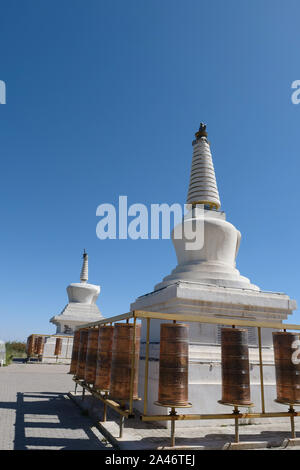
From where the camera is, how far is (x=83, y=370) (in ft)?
34.7

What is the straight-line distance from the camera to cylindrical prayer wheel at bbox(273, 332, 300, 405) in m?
7.60

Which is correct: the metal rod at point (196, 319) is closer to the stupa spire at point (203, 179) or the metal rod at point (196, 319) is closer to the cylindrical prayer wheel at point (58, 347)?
the stupa spire at point (203, 179)

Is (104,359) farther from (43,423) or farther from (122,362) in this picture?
(43,423)

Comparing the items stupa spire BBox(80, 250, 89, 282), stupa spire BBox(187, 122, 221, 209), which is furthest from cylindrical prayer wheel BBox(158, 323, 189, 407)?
stupa spire BBox(80, 250, 89, 282)

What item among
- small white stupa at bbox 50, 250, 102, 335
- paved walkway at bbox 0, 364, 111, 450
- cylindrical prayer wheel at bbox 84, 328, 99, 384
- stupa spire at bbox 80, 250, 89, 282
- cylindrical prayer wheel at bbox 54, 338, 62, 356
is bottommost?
paved walkway at bbox 0, 364, 111, 450

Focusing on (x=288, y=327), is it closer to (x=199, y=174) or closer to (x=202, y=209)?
(x=202, y=209)

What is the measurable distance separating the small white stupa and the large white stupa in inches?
725

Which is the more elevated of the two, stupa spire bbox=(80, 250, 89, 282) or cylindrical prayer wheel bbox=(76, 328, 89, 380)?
stupa spire bbox=(80, 250, 89, 282)

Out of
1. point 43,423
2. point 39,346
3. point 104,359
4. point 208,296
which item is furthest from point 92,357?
point 39,346

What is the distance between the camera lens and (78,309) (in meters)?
32.9

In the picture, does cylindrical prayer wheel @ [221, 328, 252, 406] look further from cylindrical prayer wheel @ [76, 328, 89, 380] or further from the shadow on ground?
cylindrical prayer wheel @ [76, 328, 89, 380]

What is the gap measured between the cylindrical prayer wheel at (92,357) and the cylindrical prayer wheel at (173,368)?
306 centimetres

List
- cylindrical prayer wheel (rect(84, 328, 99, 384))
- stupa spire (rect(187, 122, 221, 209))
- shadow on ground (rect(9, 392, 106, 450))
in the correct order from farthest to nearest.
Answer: stupa spire (rect(187, 122, 221, 209)), cylindrical prayer wheel (rect(84, 328, 99, 384)), shadow on ground (rect(9, 392, 106, 450))

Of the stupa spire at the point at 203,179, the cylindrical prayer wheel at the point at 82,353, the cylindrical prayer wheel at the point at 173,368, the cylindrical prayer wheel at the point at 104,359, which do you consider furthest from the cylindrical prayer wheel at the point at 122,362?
the stupa spire at the point at 203,179
